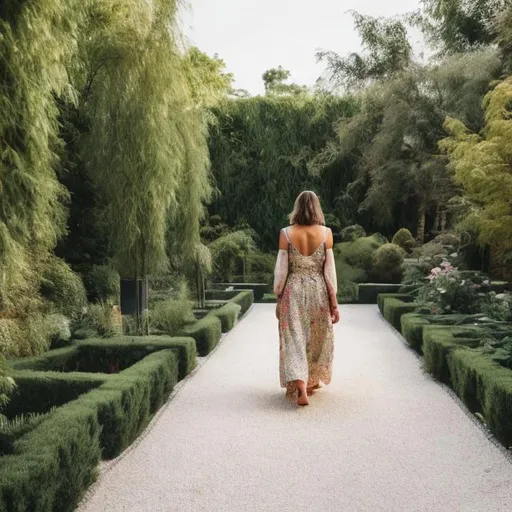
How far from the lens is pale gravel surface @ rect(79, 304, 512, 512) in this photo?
3.74 meters

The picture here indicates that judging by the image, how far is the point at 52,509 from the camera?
3.36 m

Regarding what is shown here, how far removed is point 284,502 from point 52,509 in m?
1.14

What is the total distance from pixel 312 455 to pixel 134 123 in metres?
5.11

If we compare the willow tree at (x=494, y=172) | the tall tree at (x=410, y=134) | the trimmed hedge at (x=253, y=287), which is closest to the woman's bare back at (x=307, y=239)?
the willow tree at (x=494, y=172)

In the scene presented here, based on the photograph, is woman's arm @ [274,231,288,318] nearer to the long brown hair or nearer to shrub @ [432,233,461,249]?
the long brown hair

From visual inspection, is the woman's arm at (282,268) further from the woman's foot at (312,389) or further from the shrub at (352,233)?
the shrub at (352,233)

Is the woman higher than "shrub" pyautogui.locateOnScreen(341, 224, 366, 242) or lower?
lower

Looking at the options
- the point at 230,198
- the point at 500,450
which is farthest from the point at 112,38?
the point at 230,198

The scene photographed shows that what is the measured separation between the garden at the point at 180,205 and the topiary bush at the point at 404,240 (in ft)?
0.17

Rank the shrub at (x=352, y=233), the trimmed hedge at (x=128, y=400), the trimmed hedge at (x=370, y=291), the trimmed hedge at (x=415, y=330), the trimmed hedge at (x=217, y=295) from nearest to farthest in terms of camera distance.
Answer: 1. the trimmed hedge at (x=128, y=400)
2. the trimmed hedge at (x=415, y=330)
3. the trimmed hedge at (x=217, y=295)
4. the trimmed hedge at (x=370, y=291)
5. the shrub at (x=352, y=233)

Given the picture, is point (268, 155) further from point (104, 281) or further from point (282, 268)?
point (282, 268)

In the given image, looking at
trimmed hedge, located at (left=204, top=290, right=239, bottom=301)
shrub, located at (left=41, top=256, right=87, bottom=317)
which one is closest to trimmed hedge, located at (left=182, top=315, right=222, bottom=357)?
shrub, located at (left=41, top=256, right=87, bottom=317)

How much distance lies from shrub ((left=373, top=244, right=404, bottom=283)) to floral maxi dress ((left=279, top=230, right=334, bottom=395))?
38.5 ft

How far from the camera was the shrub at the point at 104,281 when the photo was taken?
9.73 metres
